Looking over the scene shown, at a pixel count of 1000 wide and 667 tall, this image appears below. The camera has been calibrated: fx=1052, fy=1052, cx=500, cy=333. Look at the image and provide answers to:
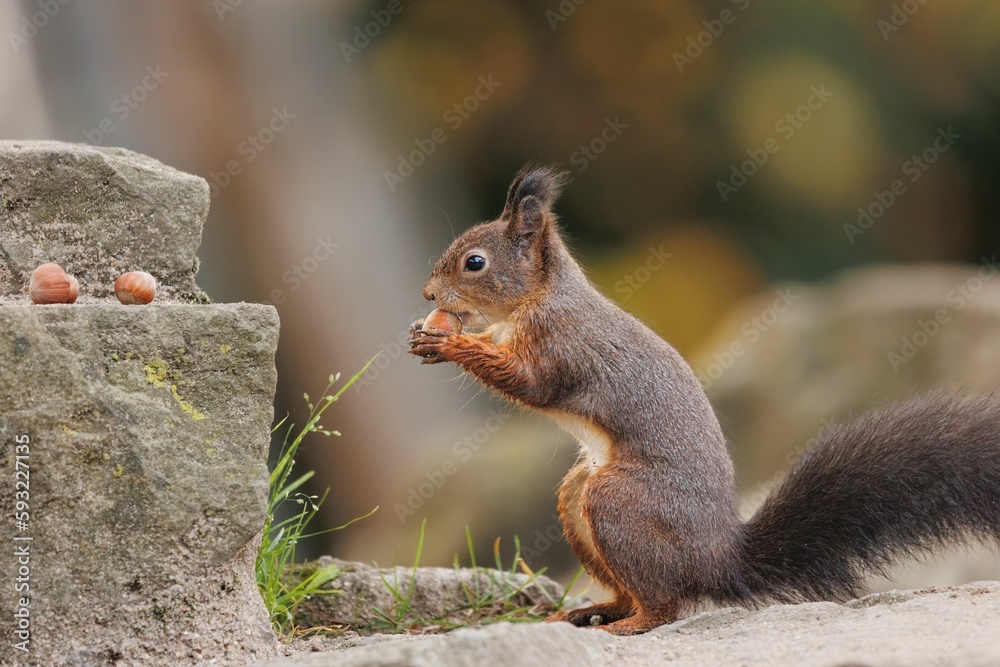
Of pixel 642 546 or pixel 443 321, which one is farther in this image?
pixel 443 321

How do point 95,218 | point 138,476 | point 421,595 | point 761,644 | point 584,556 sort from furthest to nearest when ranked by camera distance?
1. point 421,595
2. point 584,556
3. point 95,218
4. point 138,476
5. point 761,644

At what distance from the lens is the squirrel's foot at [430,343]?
391cm

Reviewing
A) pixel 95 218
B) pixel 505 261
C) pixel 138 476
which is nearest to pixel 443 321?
pixel 505 261

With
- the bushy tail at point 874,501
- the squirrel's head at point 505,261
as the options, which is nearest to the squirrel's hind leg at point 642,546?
the bushy tail at point 874,501

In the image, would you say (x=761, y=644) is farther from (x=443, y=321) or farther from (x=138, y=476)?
(x=443, y=321)

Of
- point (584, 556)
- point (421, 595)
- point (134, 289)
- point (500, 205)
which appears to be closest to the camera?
point (134, 289)

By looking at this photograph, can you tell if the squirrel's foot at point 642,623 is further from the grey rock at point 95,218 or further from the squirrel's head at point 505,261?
the grey rock at point 95,218

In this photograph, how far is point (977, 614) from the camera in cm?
276

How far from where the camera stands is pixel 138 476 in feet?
9.43

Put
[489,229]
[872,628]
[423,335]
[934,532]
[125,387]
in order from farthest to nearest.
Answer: [489,229]
[423,335]
[934,532]
[125,387]
[872,628]

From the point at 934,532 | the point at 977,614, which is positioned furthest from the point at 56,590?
the point at 934,532

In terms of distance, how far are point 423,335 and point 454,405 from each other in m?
4.34

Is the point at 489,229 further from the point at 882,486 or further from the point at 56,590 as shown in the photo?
the point at 56,590

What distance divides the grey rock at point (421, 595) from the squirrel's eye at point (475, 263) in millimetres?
1285
